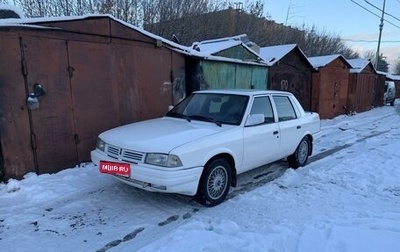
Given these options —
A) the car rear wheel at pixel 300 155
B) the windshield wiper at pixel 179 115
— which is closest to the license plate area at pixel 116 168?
the windshield wiper at pixel 179 115

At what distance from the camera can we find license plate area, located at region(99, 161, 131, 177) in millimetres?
4066

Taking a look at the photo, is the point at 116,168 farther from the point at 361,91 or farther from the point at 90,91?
the point at 361,91

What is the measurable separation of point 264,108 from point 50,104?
366 cm

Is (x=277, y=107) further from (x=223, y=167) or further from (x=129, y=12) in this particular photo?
(x=129, y=12)

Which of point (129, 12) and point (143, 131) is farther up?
point (129, 12)

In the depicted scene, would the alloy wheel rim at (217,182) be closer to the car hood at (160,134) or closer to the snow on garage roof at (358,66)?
the car hood at (160,134)

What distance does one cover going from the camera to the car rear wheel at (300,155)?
20.9 ft

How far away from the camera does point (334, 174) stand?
19.2 ft

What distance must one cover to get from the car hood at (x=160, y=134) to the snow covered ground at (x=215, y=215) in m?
0.90

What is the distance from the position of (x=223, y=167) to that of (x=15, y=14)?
4261 millimetres

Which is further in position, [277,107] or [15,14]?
[277,107]

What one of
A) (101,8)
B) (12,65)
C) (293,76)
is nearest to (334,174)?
(12,65)

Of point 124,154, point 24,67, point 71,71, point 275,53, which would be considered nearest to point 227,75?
point 275,53

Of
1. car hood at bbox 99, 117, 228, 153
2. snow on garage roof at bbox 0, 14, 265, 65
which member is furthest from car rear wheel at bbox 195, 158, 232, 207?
snow on garage roof at bbox 0, 14, 265, 65
